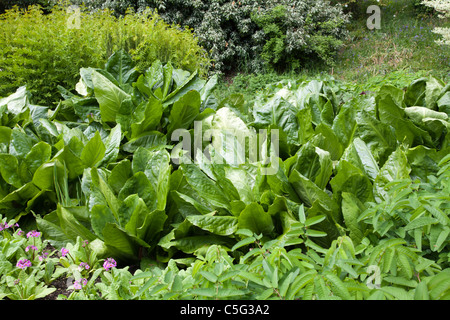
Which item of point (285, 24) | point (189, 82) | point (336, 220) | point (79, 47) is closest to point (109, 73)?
point (189, 82)

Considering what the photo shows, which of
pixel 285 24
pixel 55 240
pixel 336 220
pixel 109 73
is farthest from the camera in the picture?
pixel 285 24

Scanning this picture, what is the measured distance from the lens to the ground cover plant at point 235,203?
112 centimetres

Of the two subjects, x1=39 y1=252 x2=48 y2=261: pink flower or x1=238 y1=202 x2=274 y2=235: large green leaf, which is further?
x1=39 y1=252 x2=48 y2=261: pink flower

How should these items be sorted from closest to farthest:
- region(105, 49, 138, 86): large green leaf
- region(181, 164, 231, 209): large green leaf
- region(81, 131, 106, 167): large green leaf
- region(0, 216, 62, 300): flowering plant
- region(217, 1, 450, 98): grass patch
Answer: region(0, 216, 62, 300): flowering plant, region(181, 164, 231, 209): large green leaf, region(81, 131, 106, 167): large green leaf, region(105, 49, 138, 86): large green leaf, region(217, 1, 450, 98): grass patch

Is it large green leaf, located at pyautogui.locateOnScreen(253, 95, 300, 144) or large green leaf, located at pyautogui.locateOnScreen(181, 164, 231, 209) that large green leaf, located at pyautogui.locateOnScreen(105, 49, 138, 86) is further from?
large green leaf, located at pyautogui.locateOnScreen(181, 164, 231, 209)

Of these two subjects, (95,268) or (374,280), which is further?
(95,268)

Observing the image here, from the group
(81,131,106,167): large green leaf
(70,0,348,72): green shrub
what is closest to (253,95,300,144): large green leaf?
→ (81,131,106,167): large green leaf

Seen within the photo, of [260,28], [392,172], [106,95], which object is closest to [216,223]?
[392,172]

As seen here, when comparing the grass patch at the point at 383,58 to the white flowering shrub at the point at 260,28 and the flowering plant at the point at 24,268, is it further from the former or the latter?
the flowering plant at the point at 24,268

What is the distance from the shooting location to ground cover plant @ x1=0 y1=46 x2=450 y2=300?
44.3 inches

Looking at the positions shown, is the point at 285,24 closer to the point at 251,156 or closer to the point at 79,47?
the point at 79,47

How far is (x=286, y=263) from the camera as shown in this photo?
3.79 feet

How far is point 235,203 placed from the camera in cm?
164
